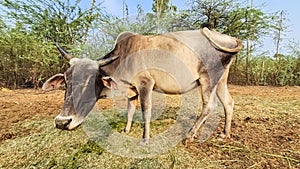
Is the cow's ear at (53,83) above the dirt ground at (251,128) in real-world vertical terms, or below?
above

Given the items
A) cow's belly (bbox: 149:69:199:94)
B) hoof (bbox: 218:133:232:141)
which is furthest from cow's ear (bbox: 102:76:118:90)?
hoof (bbox: 218:133:232:141)

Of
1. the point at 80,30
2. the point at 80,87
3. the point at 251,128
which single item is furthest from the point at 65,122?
the point at 80,30

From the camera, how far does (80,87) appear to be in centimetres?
266

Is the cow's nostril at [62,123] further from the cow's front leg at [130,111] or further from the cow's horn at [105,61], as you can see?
the cow's front leg at [130,111]

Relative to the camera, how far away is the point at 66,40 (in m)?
7.57

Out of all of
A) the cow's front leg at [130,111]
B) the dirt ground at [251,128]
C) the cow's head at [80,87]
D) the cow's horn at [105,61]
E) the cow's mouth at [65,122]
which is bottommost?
the dirt ground at [251,128]

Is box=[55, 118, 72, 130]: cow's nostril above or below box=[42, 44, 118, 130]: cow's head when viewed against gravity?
below

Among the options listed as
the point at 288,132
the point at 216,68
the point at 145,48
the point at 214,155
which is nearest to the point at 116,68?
the point at 145,48

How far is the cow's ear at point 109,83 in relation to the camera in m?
2.85

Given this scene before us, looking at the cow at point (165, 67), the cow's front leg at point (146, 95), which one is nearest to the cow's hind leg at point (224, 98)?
the cow at point (165, 67)

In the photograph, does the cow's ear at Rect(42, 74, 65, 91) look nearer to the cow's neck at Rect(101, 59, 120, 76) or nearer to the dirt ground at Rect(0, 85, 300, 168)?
the cow's neck at Rect(101, 59, 120, 76)

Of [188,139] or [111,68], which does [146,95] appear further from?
[188,139]

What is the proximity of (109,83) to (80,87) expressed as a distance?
0.33m

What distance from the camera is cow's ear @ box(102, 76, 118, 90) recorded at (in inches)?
112
